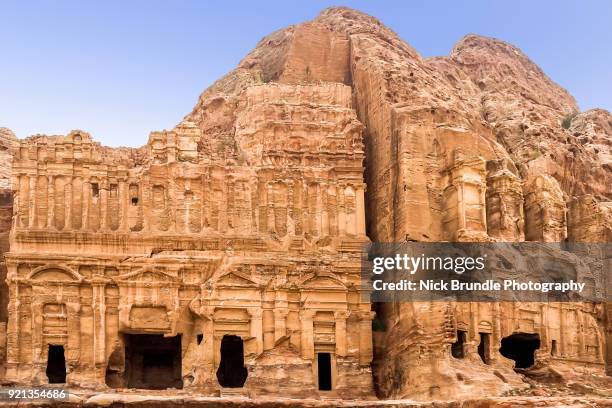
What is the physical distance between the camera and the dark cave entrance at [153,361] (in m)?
40.9

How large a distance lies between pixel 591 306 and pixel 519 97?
1527cm

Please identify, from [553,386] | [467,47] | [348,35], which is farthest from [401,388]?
[467,47]

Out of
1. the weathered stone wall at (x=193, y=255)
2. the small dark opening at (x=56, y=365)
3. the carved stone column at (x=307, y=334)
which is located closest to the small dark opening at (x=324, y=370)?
the weathered stone wall at (x=193, y=255)

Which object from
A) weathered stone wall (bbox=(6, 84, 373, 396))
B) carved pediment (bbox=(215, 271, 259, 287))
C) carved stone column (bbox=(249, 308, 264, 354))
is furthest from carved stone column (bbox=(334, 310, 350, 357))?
carved pediment (bbox=(215, 271, 259, 287))

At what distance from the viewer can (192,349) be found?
38.9 m

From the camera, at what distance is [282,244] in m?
40.6

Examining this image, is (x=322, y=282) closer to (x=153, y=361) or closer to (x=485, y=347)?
(x=485, y=347)

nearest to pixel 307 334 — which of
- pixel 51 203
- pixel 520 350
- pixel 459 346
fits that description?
pixel 459 346

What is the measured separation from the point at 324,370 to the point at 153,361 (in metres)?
7.17

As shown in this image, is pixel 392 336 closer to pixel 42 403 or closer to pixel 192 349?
pixel 192 349

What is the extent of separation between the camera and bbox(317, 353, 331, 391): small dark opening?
40.2 meters

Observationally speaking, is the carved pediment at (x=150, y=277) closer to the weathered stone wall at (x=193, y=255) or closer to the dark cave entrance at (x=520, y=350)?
the weathered stone wall at (x=193, y=255)

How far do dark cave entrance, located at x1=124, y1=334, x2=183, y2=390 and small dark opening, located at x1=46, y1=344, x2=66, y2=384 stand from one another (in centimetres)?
249

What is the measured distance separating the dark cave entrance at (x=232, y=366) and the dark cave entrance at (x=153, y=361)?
1.75 meters
